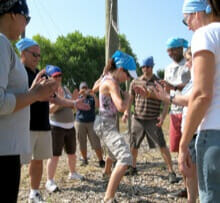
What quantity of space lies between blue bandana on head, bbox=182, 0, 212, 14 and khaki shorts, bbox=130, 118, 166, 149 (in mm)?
3186

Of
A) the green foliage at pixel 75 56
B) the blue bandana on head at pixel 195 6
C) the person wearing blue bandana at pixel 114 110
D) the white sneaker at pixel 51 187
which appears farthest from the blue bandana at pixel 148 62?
the green foliage at pixel 75 56

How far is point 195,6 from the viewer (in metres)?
1.94

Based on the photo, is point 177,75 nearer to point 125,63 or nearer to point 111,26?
point 125,63

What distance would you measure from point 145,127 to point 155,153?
87.5 inches

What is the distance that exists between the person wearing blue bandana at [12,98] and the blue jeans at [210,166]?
3.53 feet

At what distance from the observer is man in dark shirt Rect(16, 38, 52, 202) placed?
3529 millimetres

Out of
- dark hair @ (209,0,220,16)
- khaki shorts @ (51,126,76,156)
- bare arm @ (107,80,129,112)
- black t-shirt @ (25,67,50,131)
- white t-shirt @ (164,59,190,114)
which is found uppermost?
dark hair @ (209,0,220,16)

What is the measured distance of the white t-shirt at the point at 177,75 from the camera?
4066 millimetres

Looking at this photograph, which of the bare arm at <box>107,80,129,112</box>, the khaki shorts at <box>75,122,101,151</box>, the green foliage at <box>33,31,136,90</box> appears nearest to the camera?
the bare arm at <box>107,80,129,112</box>

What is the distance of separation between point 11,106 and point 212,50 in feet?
4.00

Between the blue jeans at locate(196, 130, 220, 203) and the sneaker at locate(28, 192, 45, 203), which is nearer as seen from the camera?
the blue jeans at locate(196, 130, 220, 203)

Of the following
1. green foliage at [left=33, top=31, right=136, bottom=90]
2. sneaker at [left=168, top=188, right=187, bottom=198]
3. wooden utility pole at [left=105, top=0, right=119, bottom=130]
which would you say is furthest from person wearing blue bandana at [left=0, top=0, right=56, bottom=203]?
green foliage at [left=33, top=31, right=136, bottom=90]

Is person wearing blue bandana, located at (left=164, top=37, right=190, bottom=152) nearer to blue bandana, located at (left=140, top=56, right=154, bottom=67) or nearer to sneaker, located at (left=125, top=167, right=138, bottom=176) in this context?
blue bandana, located at (left=140, top=56, right=154, bottom=67)

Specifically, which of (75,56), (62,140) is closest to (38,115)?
(62,140)
